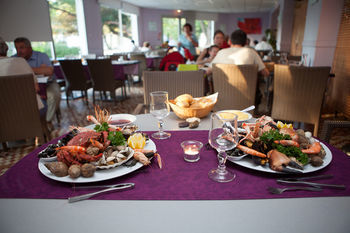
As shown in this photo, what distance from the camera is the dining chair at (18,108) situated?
6.71 feet

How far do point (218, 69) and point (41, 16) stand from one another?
235 inches

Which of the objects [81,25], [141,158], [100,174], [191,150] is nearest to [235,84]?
[191,150]

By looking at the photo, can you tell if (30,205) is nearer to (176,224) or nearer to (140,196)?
(140,196)

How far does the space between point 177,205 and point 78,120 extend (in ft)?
12.4

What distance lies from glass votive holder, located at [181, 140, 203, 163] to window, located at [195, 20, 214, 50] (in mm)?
15768

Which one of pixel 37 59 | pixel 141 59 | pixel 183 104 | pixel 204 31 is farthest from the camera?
pixel 204 31

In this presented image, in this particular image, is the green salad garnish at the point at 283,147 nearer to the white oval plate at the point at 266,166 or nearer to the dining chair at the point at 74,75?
the white oval plate at the point at 266,166

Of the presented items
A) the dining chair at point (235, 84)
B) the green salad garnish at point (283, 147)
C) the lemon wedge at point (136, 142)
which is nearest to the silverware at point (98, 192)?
the lemon wedge at point (136, 142)

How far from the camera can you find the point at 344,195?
62cm

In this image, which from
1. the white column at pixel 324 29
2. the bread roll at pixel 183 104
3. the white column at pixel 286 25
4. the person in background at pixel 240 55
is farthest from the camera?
the white column at pixel 286 25

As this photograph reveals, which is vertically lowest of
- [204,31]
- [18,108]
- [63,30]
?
[18,108]

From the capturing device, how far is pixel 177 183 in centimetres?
69

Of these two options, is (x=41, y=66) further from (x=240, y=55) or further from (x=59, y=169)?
(x=59, y=169)

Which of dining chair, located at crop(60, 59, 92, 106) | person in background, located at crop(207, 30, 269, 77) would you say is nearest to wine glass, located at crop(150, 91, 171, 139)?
person in background, located at crop(207, 30, 269, 77)
